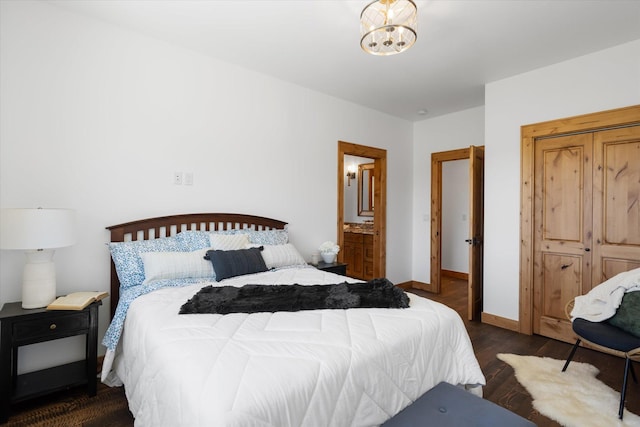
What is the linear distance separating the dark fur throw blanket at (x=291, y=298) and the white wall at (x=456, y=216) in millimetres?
4413

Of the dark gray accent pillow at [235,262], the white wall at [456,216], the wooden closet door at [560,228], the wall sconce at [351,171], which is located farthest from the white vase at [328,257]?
the white wall at [456,216]

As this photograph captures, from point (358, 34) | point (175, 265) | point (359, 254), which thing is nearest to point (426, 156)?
point (359, 254)

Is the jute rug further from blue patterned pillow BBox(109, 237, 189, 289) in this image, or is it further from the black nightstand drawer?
blue patterned pillow BBox(109, 237, 189, 289)

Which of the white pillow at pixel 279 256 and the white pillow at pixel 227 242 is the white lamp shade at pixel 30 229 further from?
the white pillow at pixel 279 256

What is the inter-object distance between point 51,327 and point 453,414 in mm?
2329

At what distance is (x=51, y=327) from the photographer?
6.64ft

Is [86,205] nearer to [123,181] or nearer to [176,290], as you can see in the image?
[123,181]

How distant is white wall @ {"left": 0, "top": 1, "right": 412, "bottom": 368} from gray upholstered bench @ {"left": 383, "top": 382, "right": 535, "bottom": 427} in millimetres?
2415

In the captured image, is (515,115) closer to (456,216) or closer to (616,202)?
(616,202)

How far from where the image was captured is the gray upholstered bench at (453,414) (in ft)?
4.18

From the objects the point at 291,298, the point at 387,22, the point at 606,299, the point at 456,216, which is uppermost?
the point at 387,22

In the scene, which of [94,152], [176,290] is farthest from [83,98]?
[176,290]

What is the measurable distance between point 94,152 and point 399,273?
4.17m

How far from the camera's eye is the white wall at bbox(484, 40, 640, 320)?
9.54ft
